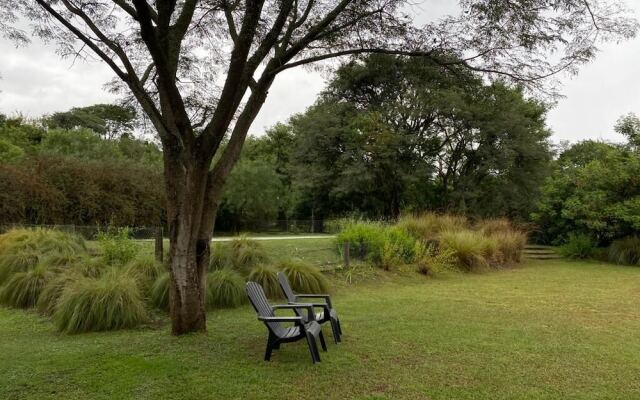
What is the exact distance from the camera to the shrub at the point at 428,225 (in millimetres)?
14133

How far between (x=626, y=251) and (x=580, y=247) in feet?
4.93

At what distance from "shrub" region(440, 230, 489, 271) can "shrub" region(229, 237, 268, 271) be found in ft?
18.6

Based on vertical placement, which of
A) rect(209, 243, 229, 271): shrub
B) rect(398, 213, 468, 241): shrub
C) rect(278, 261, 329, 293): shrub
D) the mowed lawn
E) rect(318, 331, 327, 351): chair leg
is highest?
rect(398, 213, 468, 241): shrub

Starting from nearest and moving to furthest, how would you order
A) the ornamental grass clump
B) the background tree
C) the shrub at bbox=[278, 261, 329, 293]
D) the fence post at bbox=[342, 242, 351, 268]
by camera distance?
the ornamental grass clump → the shrub at bbox=[278, 261, 329, 293] → the fence post at bbox=[342, 242, 351, 268] → the background tree

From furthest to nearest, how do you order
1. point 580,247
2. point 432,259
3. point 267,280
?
point 580,247 → point 432,259 → point 267,280

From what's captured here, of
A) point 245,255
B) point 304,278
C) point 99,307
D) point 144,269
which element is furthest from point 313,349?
point 245,255

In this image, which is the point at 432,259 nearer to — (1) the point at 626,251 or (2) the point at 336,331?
(2) the point at 336,331

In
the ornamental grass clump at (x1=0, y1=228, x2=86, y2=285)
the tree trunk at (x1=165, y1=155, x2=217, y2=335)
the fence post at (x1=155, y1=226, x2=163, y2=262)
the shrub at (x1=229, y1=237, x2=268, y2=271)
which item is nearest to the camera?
the tree trunk at (x1=165, y1=155, x2=217, y2=335)

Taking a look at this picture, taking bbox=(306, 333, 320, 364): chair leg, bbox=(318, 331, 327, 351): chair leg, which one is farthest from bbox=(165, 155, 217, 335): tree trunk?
bbox=(306, 333, 320, 364): chair leg

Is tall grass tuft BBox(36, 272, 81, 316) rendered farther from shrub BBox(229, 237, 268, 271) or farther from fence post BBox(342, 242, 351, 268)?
fence post BBox(342, 242, 351, 268)

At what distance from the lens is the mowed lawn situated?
411 centimetres

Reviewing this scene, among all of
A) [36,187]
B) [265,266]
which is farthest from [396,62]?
[36,187]

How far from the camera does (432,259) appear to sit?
12.5 meters

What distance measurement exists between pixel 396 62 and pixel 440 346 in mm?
4493
